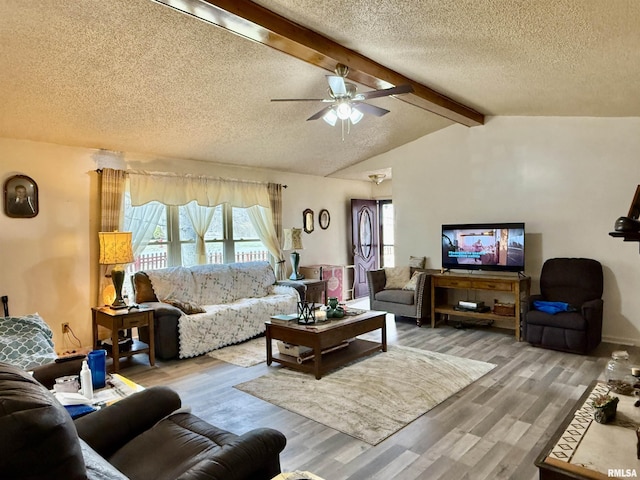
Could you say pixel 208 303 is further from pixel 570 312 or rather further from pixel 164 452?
pixel 570 312

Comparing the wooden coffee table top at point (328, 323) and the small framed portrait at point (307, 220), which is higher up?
the small framed portrait at point (307, 220)

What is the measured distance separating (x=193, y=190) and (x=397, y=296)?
324 cm

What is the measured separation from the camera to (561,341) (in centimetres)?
443

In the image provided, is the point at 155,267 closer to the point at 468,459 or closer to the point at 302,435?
the point at 302,435

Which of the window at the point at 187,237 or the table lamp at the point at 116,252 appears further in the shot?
the window at the point at 187,237

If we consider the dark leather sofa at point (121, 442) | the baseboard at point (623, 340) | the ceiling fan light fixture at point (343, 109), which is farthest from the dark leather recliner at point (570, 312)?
the dark leather sofa at point (121, 442)

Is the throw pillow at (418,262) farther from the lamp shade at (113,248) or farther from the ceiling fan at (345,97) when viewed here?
the lamp shade at (113,248)

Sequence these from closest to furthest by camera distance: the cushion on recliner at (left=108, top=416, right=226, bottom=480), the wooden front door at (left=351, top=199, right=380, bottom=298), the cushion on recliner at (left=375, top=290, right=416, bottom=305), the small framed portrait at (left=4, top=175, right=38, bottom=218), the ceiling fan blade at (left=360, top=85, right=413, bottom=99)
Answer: the cushion on recliner at (left=108, top=416, right=226, bottom=480) → the ceiling fan blade at (left=360, top=85, right=413, bottom=99) → the small framed portrait at (left=4, top=175, right=38, bottom=218) → the cushion on recliner at (left=375, top=290, right=416, bottom=305) → the wooden front door at (left=351, top=199, right=380, bottom=298)

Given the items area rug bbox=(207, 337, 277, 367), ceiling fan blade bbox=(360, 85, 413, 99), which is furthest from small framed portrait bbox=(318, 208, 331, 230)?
ceiling fan blade bbox=(360, 85, 413, 99)

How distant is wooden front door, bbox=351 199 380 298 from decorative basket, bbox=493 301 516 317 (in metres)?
3.19

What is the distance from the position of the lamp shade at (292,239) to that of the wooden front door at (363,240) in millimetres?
1952

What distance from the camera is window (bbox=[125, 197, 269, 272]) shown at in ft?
17.2

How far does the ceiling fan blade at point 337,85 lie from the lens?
3497 millimetres

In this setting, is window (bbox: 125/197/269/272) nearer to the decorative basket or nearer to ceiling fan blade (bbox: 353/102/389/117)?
ceiling fan blade (bbox: 353/102/389/117)
